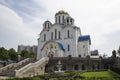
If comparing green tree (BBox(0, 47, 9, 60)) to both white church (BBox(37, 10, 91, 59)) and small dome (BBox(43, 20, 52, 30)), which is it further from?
small dome (BBox(43, 20, 52, 30))

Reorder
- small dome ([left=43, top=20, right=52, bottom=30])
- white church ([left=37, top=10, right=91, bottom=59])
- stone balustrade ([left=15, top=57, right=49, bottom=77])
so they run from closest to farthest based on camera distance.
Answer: stone balustrade ([left=15, top=57, right=49, bottom=77]) < white church ([left=37, top=10, right=91, bottom=59]) < small dome ([left=43, top=20, right=52, bottom=30])

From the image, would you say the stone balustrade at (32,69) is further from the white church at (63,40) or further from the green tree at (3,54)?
the green tree at (3,54)

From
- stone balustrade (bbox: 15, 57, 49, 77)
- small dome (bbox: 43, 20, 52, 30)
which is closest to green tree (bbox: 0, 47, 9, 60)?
small dome (bbox: 43, 20, 52, 30)

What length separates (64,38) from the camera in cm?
5697

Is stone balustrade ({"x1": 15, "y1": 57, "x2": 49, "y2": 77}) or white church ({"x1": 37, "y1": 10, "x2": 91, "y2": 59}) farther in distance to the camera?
white church ({"x1": 37, "y1": 10, "x2": 91, "y2": 59})

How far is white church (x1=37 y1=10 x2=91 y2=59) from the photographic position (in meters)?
55.2

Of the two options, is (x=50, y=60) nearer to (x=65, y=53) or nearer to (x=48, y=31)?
(x=65, y=53)

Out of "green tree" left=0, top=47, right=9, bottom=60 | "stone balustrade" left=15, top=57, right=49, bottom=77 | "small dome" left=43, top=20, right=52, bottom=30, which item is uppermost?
"small dome" left=43, top=20, right=52, bottom=30

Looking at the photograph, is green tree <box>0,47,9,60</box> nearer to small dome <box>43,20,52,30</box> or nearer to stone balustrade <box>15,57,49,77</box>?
small dome <box>43,20,52,30</box>

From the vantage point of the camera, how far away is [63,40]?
5688 cm

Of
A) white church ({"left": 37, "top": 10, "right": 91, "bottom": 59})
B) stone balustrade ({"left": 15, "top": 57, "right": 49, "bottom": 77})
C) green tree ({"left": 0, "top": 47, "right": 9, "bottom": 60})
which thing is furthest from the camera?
green tree ({"left": 0, "top": 47, "right": 9, "bottom": 60})

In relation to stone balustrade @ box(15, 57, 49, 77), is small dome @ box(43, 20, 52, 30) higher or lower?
higher

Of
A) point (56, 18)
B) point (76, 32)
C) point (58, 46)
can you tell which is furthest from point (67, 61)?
point (56, 18)

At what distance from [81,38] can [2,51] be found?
25.2 metres
